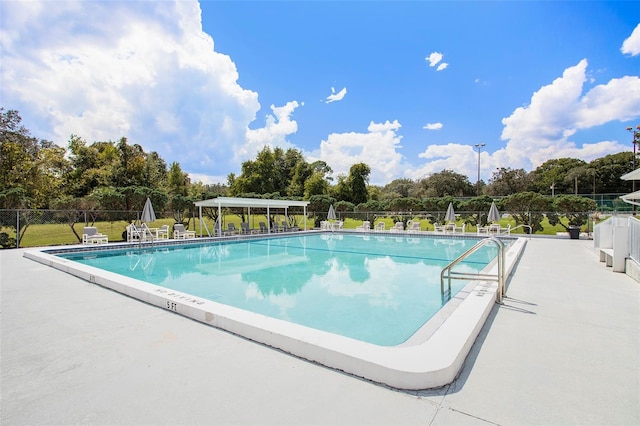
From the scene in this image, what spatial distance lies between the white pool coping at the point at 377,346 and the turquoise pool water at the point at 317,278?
1026 millimetres

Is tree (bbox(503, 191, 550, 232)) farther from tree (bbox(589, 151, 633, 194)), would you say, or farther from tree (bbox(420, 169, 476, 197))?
tree (bbox(589, 151, 633, 194))

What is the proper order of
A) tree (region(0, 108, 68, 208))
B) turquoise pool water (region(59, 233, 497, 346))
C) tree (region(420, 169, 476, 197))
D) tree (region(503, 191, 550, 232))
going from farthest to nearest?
tree (region(420, 169, 476, 197))
tree (region(503, 191, 550, 232))
tree (region(0, 108, 68, 208))
turquoise pool water (region(59, 233, 497, 346))

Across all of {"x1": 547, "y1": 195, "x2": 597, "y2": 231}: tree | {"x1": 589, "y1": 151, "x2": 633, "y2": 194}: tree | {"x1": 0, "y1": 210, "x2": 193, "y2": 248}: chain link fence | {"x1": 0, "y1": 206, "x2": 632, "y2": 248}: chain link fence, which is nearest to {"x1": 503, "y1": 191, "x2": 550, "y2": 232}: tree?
{"x1": 547, "y1": 195, "x2": 597, "y2": 231}: tree

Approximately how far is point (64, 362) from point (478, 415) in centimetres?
357

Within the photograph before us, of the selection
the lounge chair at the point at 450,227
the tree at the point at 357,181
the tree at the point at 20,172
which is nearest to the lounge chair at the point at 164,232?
the tree at the point at 20,172

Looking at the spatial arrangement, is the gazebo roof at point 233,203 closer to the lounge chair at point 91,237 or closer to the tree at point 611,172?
the lounge chair at point 91,237

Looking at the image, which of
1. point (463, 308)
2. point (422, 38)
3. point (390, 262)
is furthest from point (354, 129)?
point (463, 308)

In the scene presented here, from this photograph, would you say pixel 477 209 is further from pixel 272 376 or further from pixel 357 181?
pixel 272 376

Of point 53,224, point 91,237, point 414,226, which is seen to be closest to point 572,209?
point 414,226

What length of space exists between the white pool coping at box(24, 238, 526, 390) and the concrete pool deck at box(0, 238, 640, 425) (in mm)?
93

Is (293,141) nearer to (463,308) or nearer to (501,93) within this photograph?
(501,93)

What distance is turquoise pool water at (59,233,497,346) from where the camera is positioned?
17.7 ft

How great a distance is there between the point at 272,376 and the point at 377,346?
39.3 inches

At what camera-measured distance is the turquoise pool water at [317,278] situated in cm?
541
